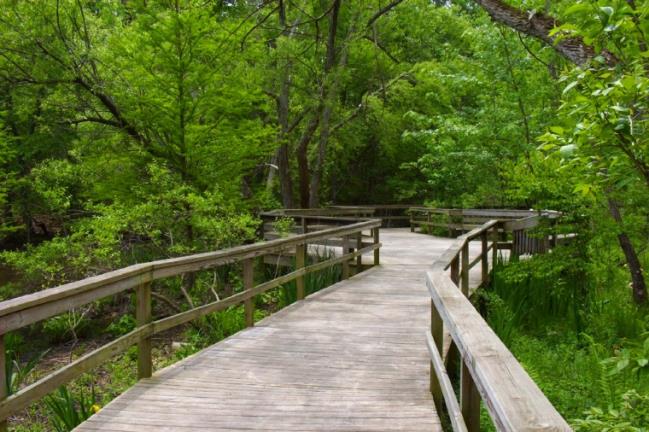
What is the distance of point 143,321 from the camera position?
4.36 metres

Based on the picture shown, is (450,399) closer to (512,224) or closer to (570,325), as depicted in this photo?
(570,325)

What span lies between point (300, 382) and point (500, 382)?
287 cm

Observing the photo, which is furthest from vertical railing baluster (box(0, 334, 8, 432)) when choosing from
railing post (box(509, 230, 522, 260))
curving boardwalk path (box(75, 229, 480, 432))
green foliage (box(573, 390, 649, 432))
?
railing post (box(509, 230, 522, 260))

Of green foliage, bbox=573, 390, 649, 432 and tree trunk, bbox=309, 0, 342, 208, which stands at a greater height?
tree trunk, bbox=309, 0, 342, 208

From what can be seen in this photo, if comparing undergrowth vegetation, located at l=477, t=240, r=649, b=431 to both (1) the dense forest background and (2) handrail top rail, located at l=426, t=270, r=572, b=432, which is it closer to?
(1) the dense forest background

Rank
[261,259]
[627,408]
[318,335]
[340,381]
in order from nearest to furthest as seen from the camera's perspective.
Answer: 1. [627,408]
2. [340,381]
3. [318,335]
4. [261,259]

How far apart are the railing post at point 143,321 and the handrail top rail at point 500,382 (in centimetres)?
253

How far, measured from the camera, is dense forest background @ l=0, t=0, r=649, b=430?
13.2ft

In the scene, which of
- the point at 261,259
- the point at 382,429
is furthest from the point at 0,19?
the point at 382,429

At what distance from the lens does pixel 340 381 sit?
4441mm

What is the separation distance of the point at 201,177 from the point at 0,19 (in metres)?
4.77

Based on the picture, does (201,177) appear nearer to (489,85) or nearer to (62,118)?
(62,118)

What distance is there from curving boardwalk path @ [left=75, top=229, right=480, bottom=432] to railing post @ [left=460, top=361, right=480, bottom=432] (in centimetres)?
108

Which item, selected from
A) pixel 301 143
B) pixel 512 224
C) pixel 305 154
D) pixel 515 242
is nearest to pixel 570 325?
pixel 512 224
